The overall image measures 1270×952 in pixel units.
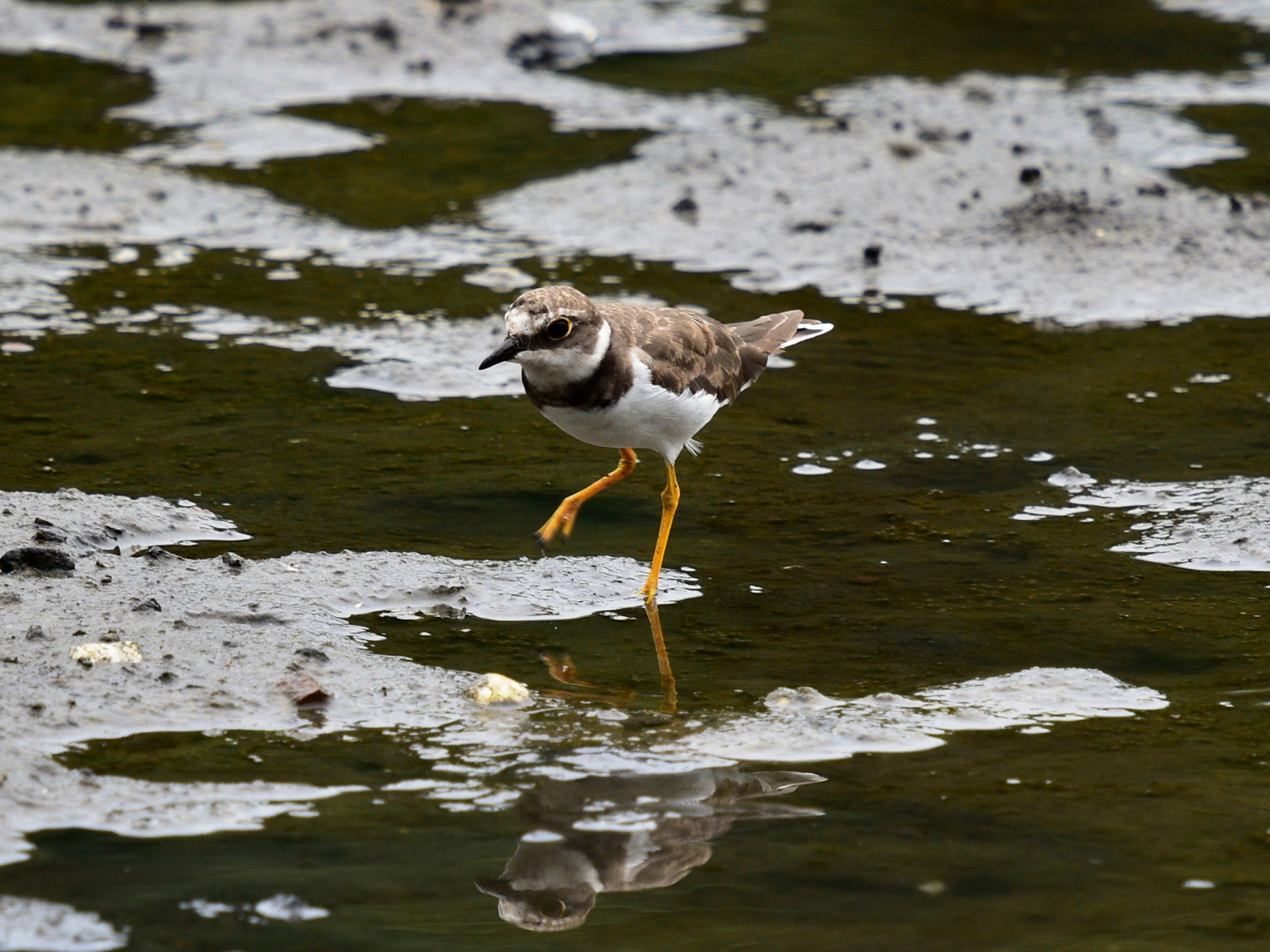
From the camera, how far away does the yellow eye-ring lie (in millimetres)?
4867

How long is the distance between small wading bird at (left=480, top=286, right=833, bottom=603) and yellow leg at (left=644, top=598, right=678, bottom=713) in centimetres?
10

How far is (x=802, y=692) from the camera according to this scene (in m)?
4.30

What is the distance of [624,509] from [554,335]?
1447 millimetres

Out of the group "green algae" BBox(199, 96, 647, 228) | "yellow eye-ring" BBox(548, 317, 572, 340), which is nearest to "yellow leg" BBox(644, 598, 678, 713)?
"yellow eye-ring" BBox(548, 317, 572, 340)

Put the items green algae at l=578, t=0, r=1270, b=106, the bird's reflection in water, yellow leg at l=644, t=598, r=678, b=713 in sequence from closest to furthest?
the bird's reflection in water, yellow leg at l=644, t=598, r=678, b=713, green algae at l=578, t=0, r=1270, b=106

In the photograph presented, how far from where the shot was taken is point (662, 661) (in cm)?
467

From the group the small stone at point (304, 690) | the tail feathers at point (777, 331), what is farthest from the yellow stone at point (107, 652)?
the tail feathers at point (777, 331)

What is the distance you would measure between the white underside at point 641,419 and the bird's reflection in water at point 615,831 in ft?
5.18

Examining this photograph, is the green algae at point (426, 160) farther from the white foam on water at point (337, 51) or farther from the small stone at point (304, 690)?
the small stone at point (304, 690)

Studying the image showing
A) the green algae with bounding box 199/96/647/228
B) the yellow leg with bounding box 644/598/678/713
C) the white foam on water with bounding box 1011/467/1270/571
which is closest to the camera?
the yellow leg with bounding box 644/598/678/713

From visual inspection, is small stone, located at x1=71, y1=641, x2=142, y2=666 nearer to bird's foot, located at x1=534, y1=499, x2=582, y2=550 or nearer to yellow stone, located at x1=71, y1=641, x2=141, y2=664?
yellow stone, located at x1=71, y1=641, x2=141, y2=664

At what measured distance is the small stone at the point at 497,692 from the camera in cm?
428

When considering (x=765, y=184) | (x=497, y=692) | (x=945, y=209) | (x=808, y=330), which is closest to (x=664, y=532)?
(x=497, y=692)

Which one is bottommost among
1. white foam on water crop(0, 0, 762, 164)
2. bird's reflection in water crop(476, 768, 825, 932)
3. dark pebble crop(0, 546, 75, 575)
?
bird's reflection in water crop(476, 768, 825, 932)
